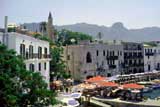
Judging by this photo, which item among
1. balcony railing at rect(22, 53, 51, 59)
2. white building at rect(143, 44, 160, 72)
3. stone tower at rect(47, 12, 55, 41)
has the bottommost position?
white building at rect(143, 44, 160, 72)

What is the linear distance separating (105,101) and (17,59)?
68.1 feet

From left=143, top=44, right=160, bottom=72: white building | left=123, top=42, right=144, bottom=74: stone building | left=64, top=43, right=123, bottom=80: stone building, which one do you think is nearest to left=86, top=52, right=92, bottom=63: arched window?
left=64, top=43, right=123, bottom=80: stone building

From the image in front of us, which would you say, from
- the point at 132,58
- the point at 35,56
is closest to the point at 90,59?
the point at 132,58

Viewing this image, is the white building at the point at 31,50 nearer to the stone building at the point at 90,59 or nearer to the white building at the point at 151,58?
the stone building at the point at 90,59

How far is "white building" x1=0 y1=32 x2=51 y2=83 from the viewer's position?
37375 mm

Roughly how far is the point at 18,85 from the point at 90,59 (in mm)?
46092

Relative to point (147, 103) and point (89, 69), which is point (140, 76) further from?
point (147, 103)

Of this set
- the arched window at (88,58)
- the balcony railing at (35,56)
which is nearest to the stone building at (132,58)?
the arched window at (88,58)

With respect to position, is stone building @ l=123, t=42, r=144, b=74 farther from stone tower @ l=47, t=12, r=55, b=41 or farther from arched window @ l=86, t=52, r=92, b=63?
stone tower @ l=47, t=12, r=55, b=41

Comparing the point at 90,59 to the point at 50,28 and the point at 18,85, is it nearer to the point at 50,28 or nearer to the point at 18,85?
the point at 50,28

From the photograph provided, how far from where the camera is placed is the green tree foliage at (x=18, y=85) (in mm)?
27328

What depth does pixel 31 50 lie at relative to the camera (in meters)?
42.6

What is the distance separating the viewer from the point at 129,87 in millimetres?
50719

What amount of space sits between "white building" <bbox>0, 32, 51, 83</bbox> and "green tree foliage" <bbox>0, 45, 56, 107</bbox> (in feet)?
26.5
